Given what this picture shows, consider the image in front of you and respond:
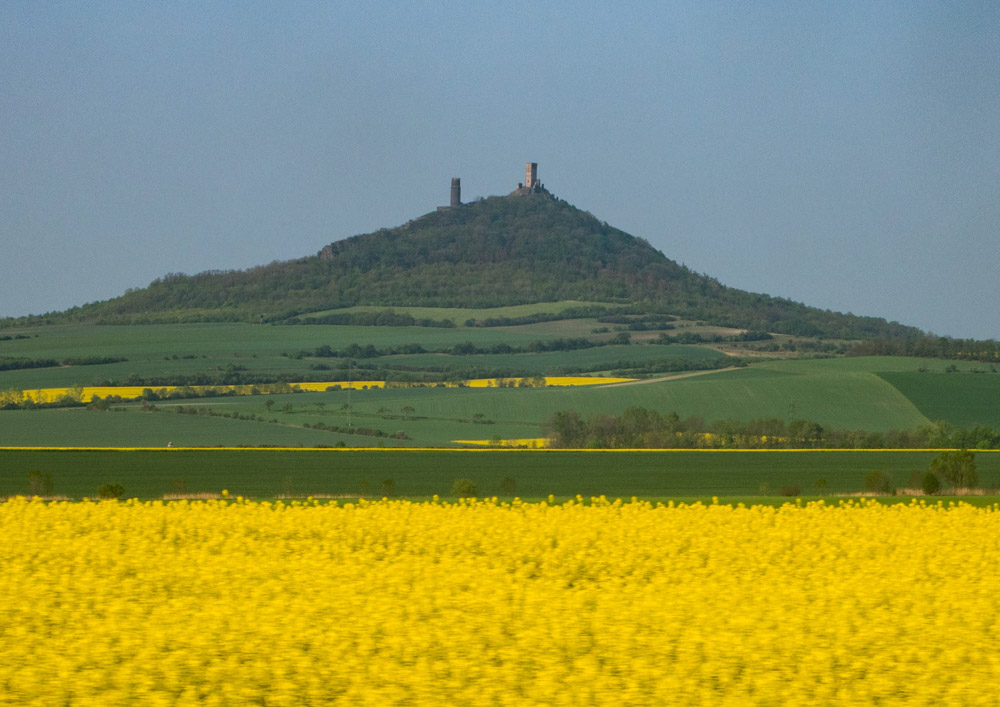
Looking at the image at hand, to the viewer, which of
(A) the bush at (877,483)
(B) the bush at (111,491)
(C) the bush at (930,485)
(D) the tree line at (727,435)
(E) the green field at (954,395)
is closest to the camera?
(B) the bush at (111,491)

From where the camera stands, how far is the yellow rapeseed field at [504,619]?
7.49 meters

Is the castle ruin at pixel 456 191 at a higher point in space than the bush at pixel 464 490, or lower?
higher

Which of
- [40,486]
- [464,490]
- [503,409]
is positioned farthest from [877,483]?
[503,409]

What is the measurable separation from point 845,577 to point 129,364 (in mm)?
75505

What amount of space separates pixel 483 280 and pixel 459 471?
9975 centimetres

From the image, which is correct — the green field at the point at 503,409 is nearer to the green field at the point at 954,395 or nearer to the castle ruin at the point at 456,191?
the green field at the point at 954,395

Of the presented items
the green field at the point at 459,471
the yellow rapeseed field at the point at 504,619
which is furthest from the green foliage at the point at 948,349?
the yellow rapeseed field at the point at 504,619

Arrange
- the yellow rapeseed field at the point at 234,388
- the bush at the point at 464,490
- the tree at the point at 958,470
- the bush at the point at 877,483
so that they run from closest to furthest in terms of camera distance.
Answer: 1. the bush at the point at 464,490
2. the bush at the point at 877,483
3. the tree at the point at 958,470
4. the yellow rapeseed field at the point at 234,388

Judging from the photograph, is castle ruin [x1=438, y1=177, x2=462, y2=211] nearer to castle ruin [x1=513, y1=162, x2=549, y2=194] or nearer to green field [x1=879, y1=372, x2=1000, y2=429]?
castle ruin [x1=513, y1=162, x2=549, y2=194]

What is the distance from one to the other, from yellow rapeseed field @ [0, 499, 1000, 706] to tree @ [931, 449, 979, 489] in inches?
825

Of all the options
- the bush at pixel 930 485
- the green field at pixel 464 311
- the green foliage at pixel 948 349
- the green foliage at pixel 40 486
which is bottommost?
the bush at pixel 930 485

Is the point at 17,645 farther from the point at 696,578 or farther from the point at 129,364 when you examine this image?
the point at 129,364

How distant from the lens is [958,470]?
115 feet

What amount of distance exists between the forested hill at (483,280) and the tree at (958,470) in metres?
79.0
